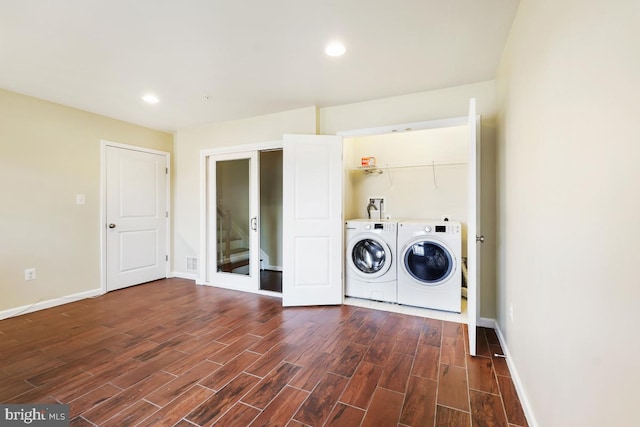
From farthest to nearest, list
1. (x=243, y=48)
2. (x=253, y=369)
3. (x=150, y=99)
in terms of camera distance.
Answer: (x=150, y=99) → (x=243, y=48) → (x=253, y=369)

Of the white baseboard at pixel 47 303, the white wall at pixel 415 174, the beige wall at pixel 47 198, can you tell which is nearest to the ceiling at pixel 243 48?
the beige wall at pixel 47 198

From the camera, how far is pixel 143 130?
167 inches

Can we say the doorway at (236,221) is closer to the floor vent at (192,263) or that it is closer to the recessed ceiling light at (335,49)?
the floor vent at (192,263)

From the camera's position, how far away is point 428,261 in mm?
3094

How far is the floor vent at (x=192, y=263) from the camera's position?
4.40 meters

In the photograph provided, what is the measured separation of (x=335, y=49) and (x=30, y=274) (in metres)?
4.00

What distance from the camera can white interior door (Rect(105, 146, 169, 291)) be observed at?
3.84 meters

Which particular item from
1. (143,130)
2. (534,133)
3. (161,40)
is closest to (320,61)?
(161,40)

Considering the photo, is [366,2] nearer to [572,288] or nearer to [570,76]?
[570,76]

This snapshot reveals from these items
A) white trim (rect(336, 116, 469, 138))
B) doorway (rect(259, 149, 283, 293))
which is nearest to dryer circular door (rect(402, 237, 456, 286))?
white trim (rect(336, 116, 469, 138))

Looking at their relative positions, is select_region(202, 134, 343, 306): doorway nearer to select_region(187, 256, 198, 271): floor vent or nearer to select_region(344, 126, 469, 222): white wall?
select_region(344, 126, 469, 222): white wall

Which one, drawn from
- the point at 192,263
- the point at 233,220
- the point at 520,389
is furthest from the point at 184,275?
the point at 520,389

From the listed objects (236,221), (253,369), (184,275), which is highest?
(236,221)

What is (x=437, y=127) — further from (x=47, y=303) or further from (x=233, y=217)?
(x=47, y=303)
